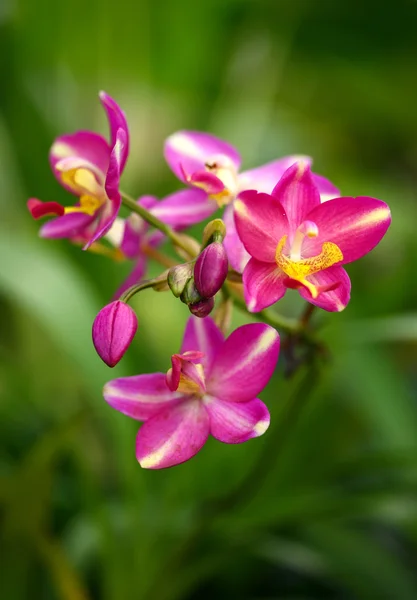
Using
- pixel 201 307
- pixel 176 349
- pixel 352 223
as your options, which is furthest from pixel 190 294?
pixel 176 349

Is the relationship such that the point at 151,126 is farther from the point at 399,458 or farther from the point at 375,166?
the point at 399,458

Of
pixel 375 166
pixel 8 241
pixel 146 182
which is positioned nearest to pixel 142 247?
pixel 8 241

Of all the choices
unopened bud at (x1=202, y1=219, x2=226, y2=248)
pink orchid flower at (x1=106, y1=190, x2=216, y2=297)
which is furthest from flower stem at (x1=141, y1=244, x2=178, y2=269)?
unopened bud at (x1=202, y1=219, x2=226, y2=248)

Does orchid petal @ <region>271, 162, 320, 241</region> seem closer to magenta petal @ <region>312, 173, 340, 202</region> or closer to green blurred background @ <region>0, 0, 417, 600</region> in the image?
magenta petal @ <region>312, 173, 340, 202</region>

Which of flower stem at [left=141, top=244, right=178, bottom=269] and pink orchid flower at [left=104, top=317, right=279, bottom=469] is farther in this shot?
flower stem at [left=141, top=244, right=178, bottom=269]

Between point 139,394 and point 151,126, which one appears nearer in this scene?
point 139,394

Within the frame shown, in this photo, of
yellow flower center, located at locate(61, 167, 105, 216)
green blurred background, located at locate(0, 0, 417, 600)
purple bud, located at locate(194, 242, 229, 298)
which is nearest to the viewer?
purple bud, located at locate(194, 242, 229, 298)
